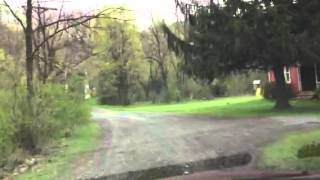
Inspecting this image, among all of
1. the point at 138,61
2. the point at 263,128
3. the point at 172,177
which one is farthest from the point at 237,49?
the point at 138,61

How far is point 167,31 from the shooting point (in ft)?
124

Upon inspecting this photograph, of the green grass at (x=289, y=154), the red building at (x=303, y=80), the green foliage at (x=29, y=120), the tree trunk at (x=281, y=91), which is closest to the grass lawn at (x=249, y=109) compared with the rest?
the tree trunk at (x=281, y=91)

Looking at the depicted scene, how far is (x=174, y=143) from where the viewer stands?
2008cm

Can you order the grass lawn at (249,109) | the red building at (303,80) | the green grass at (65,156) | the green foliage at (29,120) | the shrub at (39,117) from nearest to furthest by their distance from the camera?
1. the green grass at (65,156)
2. the green foliage at (29,120)
3. the shrub at (39,117)
4. the grass lawn at (249,109)
5. the red building at (303,80)

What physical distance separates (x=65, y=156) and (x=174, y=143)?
12.3ft

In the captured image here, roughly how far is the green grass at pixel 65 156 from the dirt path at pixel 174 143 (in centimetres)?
36

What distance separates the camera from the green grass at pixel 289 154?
14438 mm

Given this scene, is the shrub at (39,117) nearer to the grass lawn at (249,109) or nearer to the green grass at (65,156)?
the green grass at (65,156)

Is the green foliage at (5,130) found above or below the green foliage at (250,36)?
below

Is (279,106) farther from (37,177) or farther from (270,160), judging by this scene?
(37,177)

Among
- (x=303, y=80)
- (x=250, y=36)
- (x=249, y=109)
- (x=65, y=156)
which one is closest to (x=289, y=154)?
(x=65, y=156)

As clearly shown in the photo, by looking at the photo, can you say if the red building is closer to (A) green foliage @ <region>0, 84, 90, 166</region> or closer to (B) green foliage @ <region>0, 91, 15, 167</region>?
(A) green foliage @ <region>0, 84, 90, 166</region>

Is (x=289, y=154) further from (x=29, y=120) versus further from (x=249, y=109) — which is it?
(x=249, y=109)

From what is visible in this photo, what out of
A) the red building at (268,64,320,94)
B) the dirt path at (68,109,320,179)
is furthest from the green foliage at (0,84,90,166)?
the red building at (268,64,320,94)
